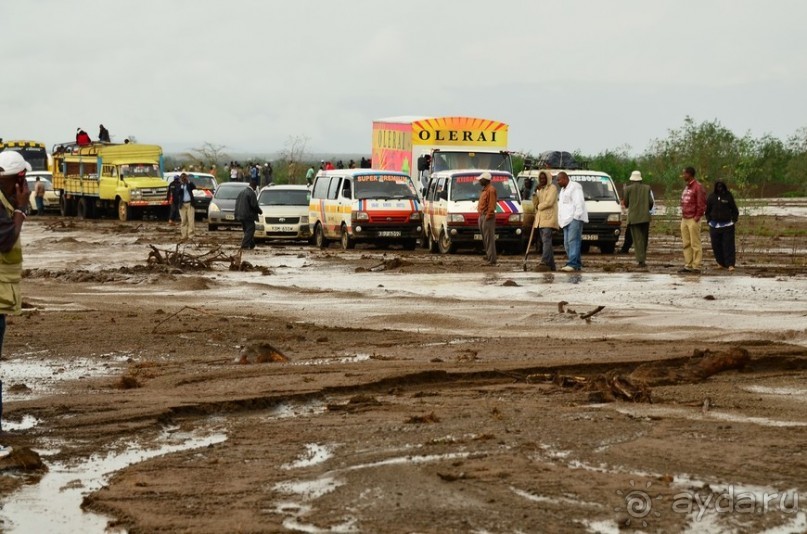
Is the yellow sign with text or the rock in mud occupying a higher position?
the yellow sign with text

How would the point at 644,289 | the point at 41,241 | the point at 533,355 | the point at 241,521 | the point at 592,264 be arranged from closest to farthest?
the point at 241,521, the point at 533,355, the point at 644,289, the point at 592,264, the point at 41,241

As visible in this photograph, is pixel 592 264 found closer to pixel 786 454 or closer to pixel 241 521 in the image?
pixel 786 454

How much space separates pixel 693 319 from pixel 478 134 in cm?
2310

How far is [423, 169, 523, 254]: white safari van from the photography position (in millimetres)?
30859

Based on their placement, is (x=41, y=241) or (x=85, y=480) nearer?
(x=85, y=480)

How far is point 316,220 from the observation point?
35438 millimetres

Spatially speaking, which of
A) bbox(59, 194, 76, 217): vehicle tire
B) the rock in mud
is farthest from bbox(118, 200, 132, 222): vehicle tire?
the rock in mud

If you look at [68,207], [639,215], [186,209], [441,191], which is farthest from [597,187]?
[68,207]

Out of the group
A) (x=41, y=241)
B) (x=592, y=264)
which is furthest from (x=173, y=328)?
(x=41, y=241)

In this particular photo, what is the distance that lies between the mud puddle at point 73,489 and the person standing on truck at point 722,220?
16050 millimetres

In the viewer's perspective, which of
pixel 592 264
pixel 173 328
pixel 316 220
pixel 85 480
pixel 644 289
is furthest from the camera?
pixel 316 220

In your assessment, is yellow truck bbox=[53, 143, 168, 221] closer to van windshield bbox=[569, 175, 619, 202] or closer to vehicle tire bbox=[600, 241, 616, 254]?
van windshield bbox=[569, 175, 619, 202]

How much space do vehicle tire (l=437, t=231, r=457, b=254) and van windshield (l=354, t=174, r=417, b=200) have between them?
6.67ft

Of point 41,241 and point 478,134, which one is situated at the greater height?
point 478,134
